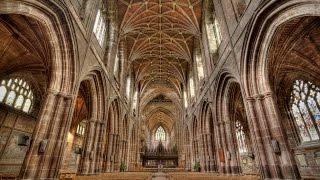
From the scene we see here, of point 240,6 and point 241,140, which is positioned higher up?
point 240,6

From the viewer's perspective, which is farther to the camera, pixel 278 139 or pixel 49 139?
pixel 49 139

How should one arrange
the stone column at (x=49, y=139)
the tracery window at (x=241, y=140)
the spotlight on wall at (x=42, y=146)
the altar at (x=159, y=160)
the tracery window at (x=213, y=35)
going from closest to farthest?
1. the stone column at (x=49, y=139)
2. the spotlight on wall at (x=42, y=146)
3. the tracery window at (x=213, y=35)
4. the tracery window at (x=241, y=140)
5. the altar at (x=159, y=160)

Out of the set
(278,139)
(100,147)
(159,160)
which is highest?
(159,160)

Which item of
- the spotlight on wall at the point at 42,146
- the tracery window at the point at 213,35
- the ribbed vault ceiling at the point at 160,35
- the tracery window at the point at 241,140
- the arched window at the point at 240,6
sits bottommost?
the spotlight on wall at the point at 42,146

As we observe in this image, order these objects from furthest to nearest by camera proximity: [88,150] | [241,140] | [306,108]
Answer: [241,140]
[306,108]
[88,150]

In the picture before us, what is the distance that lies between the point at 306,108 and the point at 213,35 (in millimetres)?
8734

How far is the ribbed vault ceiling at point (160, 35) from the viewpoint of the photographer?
57.3 feet

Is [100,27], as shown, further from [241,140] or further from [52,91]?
[241,140]

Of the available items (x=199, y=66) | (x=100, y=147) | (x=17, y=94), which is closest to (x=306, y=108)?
(x=199, y=66)

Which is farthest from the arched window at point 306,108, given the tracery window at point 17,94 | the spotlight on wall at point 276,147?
the tracery window at point 17,94

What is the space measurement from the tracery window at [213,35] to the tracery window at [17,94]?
16289mm

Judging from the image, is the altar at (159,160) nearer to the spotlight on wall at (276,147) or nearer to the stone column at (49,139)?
the stone column at (49,139)

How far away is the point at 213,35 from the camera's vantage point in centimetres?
1506

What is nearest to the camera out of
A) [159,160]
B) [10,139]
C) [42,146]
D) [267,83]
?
[42,146]
